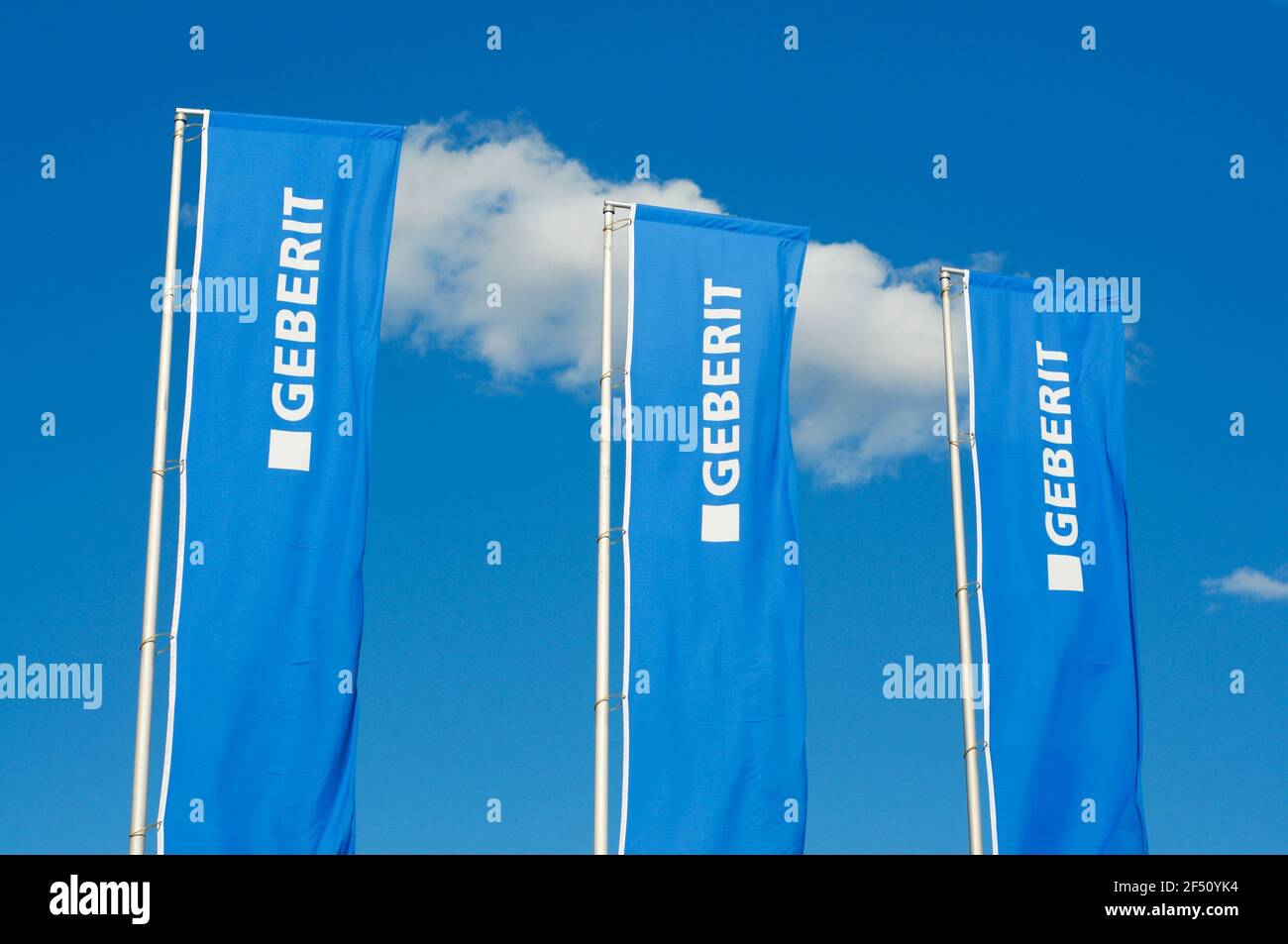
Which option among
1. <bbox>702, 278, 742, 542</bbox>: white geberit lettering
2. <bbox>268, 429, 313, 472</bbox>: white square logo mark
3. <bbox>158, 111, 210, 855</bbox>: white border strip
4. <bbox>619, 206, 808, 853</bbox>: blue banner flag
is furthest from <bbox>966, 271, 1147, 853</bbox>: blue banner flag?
<bbox>158, 111, 210, 855</bbox>: white border strip

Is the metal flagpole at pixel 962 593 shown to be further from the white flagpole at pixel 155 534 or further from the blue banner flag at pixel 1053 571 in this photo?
the white flagpole at pixel 155 534

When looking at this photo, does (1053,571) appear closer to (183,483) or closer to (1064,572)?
(1064,572)

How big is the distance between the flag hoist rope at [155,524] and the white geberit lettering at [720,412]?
6.32m

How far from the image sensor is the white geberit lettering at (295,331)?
60.6 ft

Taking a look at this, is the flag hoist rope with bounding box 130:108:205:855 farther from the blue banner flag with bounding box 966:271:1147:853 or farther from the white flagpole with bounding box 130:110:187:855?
the blue banner flag with bounding box 966:271:1147:853

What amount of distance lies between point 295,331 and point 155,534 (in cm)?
275

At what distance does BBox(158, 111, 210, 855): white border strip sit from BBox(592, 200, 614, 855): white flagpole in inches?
196

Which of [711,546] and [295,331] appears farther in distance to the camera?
[711,546]

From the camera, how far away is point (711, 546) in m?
20.0

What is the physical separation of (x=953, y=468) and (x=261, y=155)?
1031 cm

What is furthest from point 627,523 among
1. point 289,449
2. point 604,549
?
point 289,449
